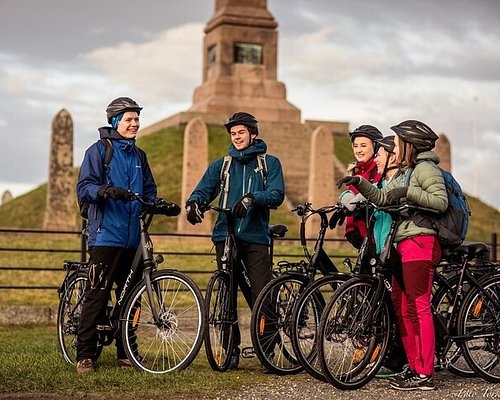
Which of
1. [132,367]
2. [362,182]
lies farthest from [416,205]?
[132,367]

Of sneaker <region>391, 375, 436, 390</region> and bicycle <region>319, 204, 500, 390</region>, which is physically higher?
bicycle <region>319, 204, 500, 390</region>

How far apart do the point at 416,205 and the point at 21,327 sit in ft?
24.5

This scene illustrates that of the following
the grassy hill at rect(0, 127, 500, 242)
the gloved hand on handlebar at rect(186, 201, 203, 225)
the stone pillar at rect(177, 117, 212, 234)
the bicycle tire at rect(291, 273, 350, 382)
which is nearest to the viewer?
the bicycle tire at rect(291, 273, 350, 382)

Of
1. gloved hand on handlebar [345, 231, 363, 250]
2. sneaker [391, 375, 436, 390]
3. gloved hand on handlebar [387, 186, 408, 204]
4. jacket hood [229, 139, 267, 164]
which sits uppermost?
jacket hood [229, 139, 267, 164]


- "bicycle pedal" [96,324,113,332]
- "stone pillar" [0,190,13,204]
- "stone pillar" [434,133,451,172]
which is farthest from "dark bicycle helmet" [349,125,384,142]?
"stone pillar" [0,190,13,204]

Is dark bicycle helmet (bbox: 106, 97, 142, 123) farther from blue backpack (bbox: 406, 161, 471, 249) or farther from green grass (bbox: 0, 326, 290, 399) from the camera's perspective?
blue backpack (bbox: 406, 161, 471, 249)

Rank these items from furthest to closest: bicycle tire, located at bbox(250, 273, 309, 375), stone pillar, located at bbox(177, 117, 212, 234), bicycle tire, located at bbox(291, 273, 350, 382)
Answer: stone pillar, located at bbox(177, 117, 212, 234), bicycle tire, located at bbox(250, 273, 309, 375), bicycle tire, located at bbox(291, 273, 350, 382)

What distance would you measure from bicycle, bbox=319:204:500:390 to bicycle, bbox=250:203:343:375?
406 millimetres

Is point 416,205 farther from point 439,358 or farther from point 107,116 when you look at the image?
point 107,116

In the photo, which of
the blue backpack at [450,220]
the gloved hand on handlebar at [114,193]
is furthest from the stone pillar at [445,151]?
the gloved hand on handlebar at [114,193]

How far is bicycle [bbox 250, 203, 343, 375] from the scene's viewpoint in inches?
314

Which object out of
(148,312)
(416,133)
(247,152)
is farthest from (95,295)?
(416,133)

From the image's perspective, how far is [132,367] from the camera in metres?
8.00

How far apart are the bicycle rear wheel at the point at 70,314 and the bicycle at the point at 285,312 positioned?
62.8 inches
